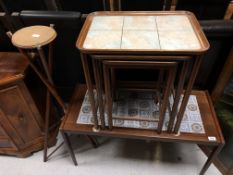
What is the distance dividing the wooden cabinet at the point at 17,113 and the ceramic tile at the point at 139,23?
67cm

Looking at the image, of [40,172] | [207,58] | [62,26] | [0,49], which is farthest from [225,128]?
[0,49]

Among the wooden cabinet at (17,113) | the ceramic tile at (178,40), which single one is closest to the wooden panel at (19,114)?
the wooden cabinet at (17,113)

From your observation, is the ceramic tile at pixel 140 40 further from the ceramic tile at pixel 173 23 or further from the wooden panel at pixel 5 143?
the wooden panel at pixel 5 143

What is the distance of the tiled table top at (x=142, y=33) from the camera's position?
0.75 m

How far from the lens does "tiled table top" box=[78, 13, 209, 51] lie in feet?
2.45

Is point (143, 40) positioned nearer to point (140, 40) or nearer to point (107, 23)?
point (140, 40)

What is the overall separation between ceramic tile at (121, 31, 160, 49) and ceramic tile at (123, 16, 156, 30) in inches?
1.8

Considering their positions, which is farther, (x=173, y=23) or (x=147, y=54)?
(x=173, y=23)

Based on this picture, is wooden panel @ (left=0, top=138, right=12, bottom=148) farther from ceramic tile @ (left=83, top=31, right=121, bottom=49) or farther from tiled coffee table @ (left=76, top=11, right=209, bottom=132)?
ceramic tile @ (left=83, top=31, right=121, bottom=49)

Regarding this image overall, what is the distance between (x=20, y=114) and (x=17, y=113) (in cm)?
2

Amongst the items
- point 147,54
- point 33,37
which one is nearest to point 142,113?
point 147,54

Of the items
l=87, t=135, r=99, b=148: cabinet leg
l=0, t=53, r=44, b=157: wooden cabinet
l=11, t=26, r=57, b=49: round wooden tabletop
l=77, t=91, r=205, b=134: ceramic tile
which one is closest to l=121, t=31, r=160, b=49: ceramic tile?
l=11, t=26, r=57, b=49: round wooden tabletop

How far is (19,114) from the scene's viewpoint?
1.26m

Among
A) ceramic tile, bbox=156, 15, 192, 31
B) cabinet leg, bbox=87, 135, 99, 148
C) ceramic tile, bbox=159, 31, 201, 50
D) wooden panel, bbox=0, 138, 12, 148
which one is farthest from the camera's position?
cabinet leg, bbox=87, 135, 99, 148
